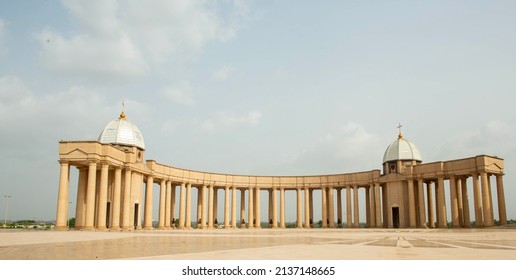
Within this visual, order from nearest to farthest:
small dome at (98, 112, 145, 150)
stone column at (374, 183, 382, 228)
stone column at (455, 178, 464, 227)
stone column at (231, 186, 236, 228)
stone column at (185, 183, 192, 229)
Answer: small dome at (98, 112, 145, 150) → stone column at (455, 178, 464, 227) → stone column at (185, 183, 192, 229) → stone column at (374, 183, 382, 228) → stone column at (231, 186, 236, 228)

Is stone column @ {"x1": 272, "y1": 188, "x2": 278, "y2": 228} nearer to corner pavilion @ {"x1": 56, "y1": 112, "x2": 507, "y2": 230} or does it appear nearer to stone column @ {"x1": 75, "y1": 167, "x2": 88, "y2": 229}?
corner pavilion @ {"x1": 56, "y1": 112, "x2": 507, "y2": 230}

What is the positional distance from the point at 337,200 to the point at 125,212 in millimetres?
46894

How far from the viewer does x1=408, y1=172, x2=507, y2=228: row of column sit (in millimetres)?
61812

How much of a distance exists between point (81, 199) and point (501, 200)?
199 feet

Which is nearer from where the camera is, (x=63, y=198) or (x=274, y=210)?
(x=63, y=198)

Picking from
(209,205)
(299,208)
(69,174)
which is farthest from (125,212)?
(299,208)

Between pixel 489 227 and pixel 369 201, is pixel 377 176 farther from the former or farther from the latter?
pixel 489 227

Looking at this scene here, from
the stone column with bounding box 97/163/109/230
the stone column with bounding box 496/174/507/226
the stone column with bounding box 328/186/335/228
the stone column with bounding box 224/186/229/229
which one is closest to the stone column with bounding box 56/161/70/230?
the stone column with bounding box 97/163/109/230

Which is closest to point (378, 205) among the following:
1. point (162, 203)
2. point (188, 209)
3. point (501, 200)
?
point (501, 200)

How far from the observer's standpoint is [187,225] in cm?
7569

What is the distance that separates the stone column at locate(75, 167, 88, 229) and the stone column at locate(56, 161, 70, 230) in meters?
3.66

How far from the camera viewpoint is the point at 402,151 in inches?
3078

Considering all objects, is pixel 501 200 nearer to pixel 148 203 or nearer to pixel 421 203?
pixel 421 203

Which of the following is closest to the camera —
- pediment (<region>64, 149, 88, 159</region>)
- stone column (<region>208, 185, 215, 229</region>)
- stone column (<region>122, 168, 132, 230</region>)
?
pediment (<region>64, 149, 88, 159</region>)
